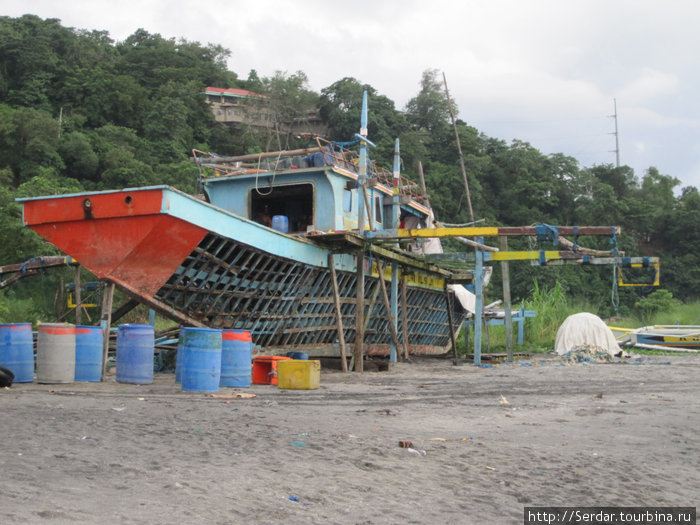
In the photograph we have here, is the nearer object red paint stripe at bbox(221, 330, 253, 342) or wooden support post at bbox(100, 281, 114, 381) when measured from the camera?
red paint stripe at bbox(221, 330, 253, 342)

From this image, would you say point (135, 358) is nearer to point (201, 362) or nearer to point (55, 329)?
point (55, 329)

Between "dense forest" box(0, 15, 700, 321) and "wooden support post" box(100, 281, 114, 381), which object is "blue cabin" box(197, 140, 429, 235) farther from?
"dense forest" box(0, 15, 700, 321)

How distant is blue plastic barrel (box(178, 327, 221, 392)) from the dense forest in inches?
1072

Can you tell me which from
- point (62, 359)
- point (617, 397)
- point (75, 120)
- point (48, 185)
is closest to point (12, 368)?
point (62, 359)

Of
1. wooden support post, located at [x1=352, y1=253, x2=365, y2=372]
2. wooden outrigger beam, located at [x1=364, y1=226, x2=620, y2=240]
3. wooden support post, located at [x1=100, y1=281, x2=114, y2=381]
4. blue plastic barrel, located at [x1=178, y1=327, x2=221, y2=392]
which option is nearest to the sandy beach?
blue plastic barrel, located at [x1=178, y1=327, x2=221, y2=392]

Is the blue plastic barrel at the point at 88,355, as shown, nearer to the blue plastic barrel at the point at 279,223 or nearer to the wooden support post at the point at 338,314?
the blue plastic barrel at the point at 279,223

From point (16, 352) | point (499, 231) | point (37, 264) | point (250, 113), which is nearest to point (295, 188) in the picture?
point (499, 231)

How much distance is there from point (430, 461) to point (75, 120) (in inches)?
2036

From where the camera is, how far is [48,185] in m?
25.2

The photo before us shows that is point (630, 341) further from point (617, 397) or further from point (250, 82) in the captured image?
point (250, 82)

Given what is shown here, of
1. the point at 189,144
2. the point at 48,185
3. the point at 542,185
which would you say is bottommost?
the point at 48,185

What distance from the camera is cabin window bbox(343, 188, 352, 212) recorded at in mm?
14441

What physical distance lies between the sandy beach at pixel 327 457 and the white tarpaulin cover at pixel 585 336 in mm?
10788

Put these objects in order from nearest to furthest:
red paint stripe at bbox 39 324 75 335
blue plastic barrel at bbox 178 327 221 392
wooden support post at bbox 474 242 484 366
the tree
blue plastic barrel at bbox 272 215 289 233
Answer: blue plastic barrel at bbox 178 327 221 392 → red paint stripe at bbox 39 324 75 335 → blue plastic barrel at bbox 272 215 289 233 → wooden support post at bbox 474 242 484 366 → the tree
